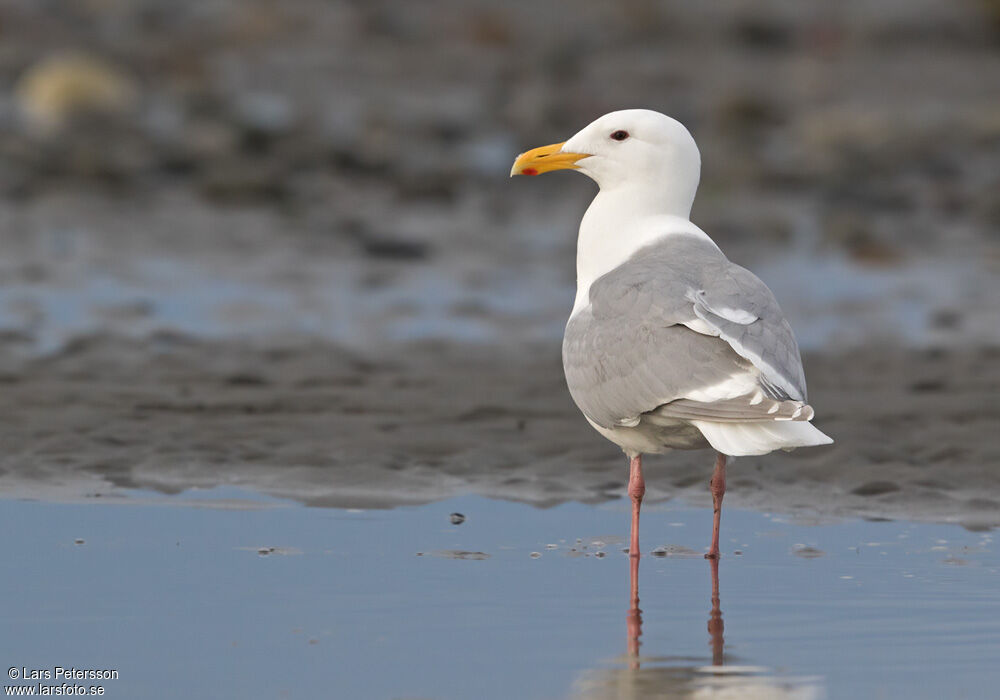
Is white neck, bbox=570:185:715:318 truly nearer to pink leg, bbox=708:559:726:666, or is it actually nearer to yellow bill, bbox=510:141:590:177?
yellow bill, bbox=510:141:590:177

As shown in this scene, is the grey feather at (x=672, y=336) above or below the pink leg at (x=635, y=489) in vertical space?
above

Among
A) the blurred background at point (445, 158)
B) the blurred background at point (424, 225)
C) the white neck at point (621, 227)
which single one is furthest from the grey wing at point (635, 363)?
the blurred background at point (445, 158)

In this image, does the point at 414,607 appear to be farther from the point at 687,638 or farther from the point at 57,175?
the point at 57,175

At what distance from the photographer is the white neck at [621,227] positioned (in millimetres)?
7566

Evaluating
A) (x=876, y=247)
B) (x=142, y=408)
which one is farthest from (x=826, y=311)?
(x=142, y=408)

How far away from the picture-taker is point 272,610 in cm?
631

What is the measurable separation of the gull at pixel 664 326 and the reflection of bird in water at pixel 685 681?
0.82 m

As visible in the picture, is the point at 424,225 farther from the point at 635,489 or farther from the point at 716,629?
the point at 716,629

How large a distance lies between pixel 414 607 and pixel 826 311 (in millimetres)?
7222

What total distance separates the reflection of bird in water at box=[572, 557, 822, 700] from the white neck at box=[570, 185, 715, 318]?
2.02 m

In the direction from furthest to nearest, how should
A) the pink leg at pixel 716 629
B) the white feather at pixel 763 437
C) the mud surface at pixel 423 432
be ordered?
the mud surface at pixel 423 432
the white feather at pixel 763 437
the pink leg at pixel 716 629

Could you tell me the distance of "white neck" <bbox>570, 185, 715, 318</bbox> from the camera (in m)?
7.57

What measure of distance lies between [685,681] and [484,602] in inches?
41.4

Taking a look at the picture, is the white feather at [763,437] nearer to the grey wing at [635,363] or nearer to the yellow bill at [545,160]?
the grey wing at [635,363]
